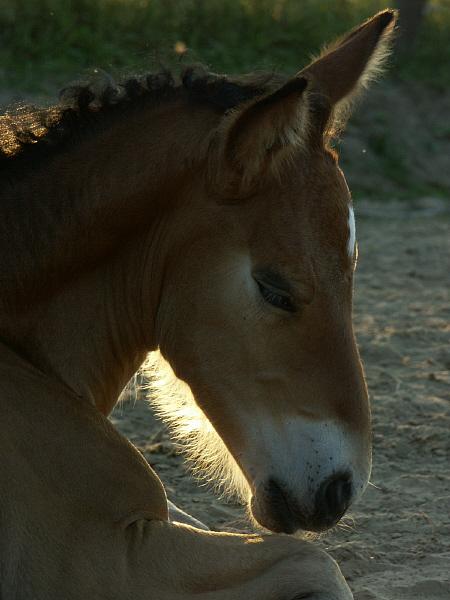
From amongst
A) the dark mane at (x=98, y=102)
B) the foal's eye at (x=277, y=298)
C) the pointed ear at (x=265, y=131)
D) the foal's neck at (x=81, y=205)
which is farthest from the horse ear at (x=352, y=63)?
the foal's eye at (x=277, y=298)

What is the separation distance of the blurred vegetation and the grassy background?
0.04ft

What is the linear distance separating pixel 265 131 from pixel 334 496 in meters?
1.19

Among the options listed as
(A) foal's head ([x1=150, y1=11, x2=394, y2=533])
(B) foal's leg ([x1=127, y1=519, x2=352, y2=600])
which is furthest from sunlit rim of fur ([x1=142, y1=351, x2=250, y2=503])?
(B) foal's leg ([x1=127, y1=519, x2=352, y2=600])

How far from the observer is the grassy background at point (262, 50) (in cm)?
1151

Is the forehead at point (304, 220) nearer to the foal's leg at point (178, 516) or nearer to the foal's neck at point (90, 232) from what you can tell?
the foal's neck at point (90, 232)

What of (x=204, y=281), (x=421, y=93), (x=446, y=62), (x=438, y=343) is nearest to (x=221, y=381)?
(x=204, y=281)

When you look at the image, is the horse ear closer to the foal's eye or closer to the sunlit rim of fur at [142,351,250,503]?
the foal's eye

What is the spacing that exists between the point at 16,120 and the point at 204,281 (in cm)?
99

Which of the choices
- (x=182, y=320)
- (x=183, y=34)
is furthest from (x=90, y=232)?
(x=183, y=34)

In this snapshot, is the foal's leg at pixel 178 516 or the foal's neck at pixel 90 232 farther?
the foal's leg at pixel 178 516

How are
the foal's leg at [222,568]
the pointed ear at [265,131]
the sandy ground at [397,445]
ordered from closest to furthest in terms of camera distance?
the pointed ear at [265,131], the foal's leg at [222,568], the sandy ground at [397,445]

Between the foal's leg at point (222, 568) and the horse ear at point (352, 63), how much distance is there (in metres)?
1.55

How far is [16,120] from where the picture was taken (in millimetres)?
3992

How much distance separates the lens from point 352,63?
398 cm
